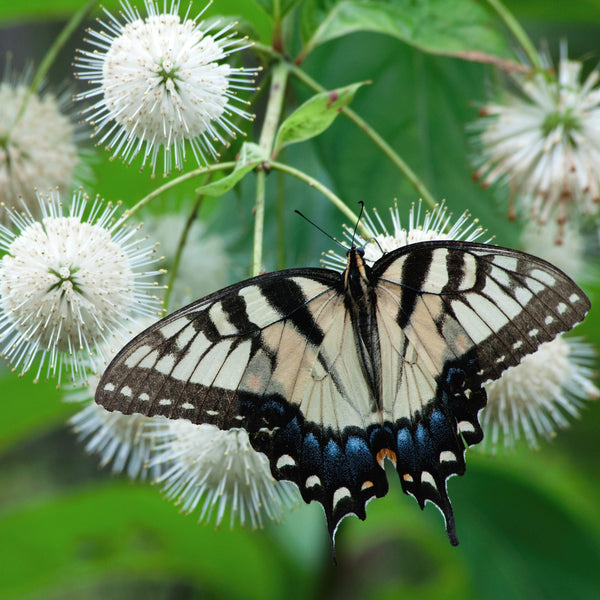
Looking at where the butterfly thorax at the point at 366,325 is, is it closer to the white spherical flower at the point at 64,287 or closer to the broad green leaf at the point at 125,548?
the white spherical flower at the point at 64,287

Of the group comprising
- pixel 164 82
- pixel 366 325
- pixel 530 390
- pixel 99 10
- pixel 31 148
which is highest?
pixel 99 10

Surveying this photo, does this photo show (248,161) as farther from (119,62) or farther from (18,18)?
(18,18)

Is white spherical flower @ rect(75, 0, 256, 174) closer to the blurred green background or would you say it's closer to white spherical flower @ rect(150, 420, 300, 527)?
the blurred green background

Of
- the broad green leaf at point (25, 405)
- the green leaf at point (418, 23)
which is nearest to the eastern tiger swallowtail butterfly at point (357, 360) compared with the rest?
the green leaf at point (418, 23)

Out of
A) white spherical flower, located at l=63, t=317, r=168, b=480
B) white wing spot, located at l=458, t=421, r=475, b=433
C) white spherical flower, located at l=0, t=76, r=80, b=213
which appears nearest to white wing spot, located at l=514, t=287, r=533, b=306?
white wing spot, located at l=458, t=421, r=475, b=433

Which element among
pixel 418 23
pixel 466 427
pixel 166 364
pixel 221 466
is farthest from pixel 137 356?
pixel 418 23

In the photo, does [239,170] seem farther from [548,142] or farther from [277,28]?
[548,142]
